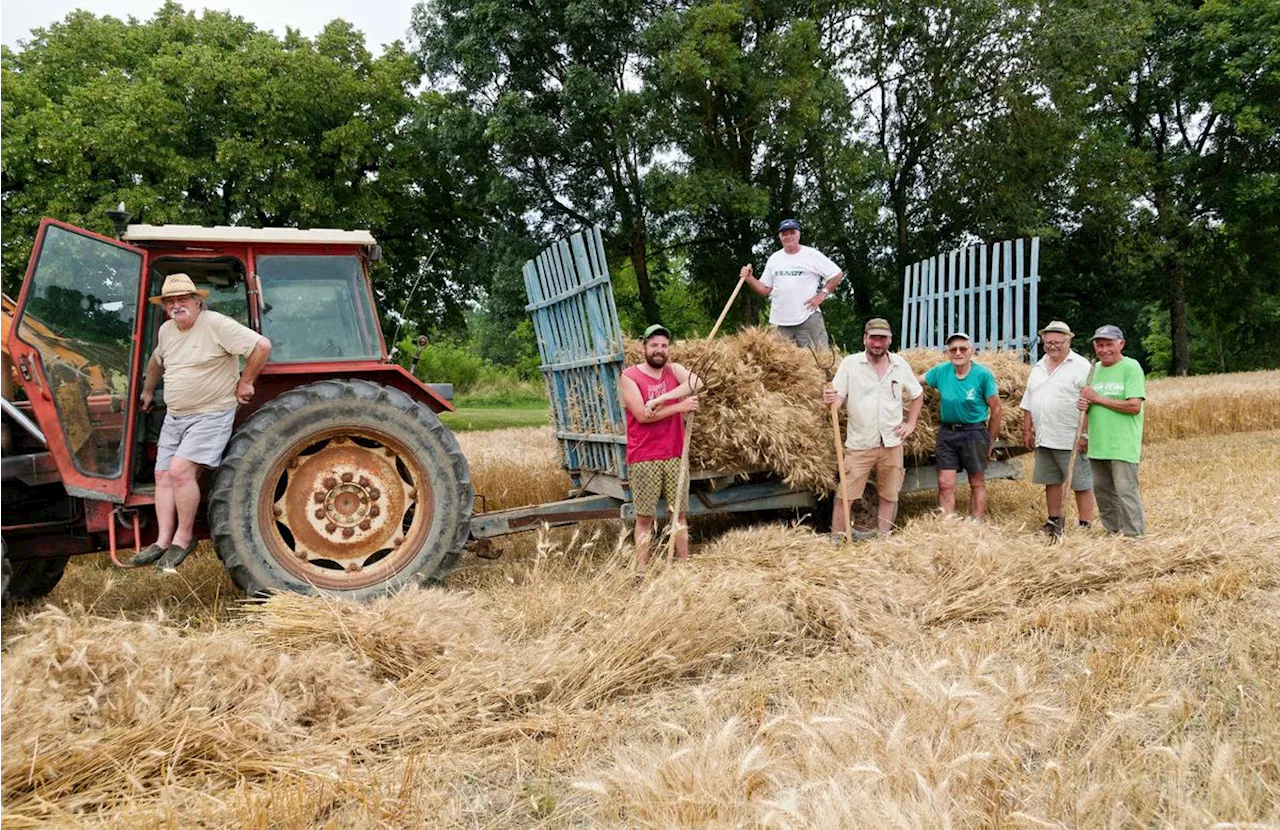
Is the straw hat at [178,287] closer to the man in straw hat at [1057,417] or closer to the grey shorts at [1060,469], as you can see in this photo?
the man in straw hat at [1057,417]

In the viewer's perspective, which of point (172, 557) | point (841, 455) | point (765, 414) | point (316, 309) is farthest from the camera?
point (841, 455)

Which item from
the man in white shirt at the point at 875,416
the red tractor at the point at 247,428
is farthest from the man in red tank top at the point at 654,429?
the man in white shirt at the point at 875,416

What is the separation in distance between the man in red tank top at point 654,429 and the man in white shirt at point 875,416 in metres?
1.17

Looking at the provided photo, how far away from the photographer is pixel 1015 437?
6.39m

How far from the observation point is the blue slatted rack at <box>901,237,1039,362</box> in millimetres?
6801

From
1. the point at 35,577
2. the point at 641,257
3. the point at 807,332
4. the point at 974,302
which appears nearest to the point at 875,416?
the point at 807,332

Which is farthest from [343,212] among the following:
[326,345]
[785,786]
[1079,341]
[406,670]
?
[1079,341]

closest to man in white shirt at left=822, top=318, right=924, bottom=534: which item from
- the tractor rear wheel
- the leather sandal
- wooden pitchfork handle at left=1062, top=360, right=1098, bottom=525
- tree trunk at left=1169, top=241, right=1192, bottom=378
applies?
wooden pitchfork handle at left=1062, top=360, right=1098, bottom=525

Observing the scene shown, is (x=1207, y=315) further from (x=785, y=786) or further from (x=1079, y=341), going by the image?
(x=785, y=786)

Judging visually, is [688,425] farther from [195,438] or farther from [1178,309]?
[1178,309]

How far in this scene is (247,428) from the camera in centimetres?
411

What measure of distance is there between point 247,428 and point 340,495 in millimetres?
560

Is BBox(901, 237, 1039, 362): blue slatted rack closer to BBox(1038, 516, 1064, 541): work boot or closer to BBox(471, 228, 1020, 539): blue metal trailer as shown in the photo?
BBox(471, 228, 1020, 539): blue metal trailer

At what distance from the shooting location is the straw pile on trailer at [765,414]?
5316 mm
